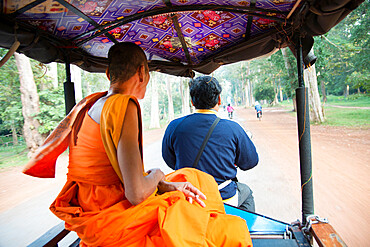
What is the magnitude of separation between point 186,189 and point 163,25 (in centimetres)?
220

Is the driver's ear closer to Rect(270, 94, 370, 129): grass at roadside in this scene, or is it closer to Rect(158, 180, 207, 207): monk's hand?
Rect(158, 180, 207, 207): monk's hand

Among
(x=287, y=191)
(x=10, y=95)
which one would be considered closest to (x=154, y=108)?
(x=10, y=95)

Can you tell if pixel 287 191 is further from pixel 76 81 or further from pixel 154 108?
pixel 154 108

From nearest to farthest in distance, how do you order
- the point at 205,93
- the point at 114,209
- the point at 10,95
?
1. the point at 114,209
2. the point at 205,93
3. the point at 10,95

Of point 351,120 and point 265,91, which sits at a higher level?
point 265,91

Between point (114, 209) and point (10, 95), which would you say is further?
point (10, 95)

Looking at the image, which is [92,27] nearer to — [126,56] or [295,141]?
[126,56]

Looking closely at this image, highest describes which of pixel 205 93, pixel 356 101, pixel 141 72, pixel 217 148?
pixel 141 72

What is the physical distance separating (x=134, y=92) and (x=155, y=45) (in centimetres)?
231

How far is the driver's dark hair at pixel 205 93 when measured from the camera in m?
2.37

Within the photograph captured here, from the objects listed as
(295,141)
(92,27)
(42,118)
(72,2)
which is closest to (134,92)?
(72,2)

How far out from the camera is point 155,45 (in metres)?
3.53

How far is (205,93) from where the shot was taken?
7.79 feet

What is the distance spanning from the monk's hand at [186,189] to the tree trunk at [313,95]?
1440 centimetres
